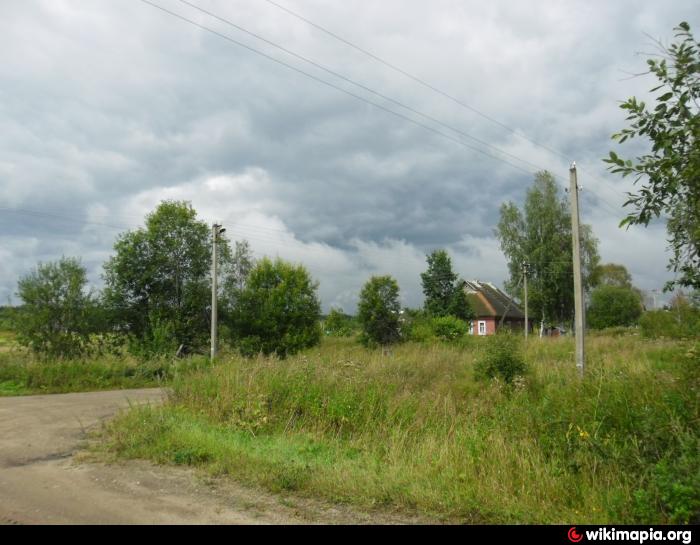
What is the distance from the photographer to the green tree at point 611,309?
212 ft

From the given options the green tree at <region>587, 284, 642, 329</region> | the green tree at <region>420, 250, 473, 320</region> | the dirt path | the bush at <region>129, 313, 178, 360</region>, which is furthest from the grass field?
the green tree at <region>587, 284, 642, 329</region>

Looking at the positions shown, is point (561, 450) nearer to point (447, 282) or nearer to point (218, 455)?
point (218, 455)

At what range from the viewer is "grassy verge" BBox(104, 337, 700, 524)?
546 cm

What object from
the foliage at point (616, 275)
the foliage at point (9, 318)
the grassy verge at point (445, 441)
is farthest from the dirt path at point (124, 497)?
the foliage at point (616, 275)

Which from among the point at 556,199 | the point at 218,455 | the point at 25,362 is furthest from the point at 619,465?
the point at 556,199

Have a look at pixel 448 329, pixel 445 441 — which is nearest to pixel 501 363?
pixel 445 441

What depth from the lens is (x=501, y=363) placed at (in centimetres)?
1544

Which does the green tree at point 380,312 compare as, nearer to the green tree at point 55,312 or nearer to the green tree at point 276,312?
the green tree at point 276,312

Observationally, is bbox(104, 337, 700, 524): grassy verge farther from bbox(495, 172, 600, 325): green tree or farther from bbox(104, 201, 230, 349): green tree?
bbox(495, 172, 600, 325): green tree

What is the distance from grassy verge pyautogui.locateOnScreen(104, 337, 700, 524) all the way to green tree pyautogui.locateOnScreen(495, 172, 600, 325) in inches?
1645

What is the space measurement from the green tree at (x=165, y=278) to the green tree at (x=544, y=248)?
31499 millimetres

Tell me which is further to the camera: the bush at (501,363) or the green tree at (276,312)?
the green tree at (276,312)
